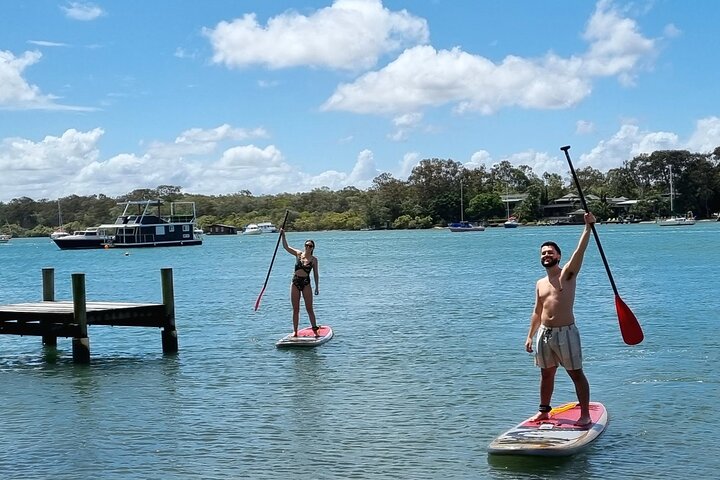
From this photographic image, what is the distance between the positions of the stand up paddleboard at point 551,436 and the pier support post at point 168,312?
384 inches

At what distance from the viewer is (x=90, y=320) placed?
18.4 metres

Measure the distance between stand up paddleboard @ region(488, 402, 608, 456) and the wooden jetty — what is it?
31.9ft

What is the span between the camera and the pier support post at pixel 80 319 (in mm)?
17703

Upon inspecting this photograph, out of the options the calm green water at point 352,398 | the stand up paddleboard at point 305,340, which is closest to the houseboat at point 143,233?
the calm green water at point 352,398

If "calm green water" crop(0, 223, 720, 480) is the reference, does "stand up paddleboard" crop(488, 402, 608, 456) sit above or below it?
above

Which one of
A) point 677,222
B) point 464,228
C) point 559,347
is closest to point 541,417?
point 559,347

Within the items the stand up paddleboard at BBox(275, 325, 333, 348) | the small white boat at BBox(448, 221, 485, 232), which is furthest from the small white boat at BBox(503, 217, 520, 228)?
the stand up paddleboard at BBox(275, 325, 333, 348)

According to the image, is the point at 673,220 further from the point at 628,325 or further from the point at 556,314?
the point at 556,314

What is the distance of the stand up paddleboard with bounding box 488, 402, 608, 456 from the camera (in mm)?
10602

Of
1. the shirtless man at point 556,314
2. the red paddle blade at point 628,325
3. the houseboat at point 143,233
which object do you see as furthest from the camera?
the houseboat at point 143,233

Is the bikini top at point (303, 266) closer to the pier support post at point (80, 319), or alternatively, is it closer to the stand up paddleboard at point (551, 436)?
the pier support post at point (80, 319)

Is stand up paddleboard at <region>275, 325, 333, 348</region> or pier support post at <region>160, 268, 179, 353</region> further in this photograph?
stand up paddleboard at <region>275, 325, 333, 348</region>

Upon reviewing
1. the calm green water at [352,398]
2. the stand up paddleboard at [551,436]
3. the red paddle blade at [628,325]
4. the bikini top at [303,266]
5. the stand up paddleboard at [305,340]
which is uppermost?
the bikini top at [303,266]

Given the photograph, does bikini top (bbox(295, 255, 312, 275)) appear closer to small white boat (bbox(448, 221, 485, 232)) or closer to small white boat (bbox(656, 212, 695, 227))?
small white boat (bbox(656, 212, 695, 227))
